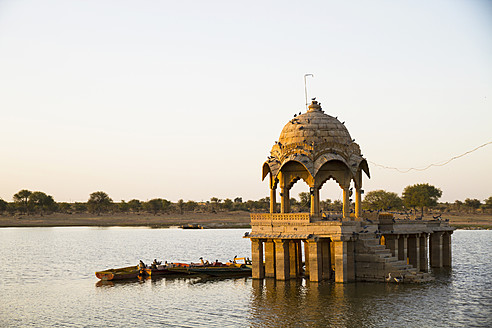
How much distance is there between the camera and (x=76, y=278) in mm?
74812

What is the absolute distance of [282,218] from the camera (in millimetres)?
61094

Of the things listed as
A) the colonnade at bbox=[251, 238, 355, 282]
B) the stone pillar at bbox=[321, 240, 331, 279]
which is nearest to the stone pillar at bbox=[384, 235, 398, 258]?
the colonnade at bbox=[251, 238, 355, 282]

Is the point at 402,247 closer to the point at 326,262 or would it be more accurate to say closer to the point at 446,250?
the point at 326,262

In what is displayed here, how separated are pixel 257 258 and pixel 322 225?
7.44 meters

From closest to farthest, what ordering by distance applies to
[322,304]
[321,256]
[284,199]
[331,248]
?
[322,304] < [321,256] < [284,199] < [331,248]

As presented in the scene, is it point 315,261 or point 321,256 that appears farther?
point 321,256

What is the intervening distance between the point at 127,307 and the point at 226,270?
690 inches

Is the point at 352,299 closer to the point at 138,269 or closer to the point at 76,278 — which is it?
the point at 138,269

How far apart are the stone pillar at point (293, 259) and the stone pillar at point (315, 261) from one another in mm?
4878

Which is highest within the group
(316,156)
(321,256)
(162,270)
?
(316,156)

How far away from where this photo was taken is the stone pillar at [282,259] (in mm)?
60150

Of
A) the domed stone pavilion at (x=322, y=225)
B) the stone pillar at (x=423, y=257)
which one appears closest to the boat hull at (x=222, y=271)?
the domed stone pavilion at (x=322, y=225)

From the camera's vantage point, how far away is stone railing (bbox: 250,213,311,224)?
59878mm

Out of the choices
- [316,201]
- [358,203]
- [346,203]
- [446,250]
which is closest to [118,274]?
[316,201]
